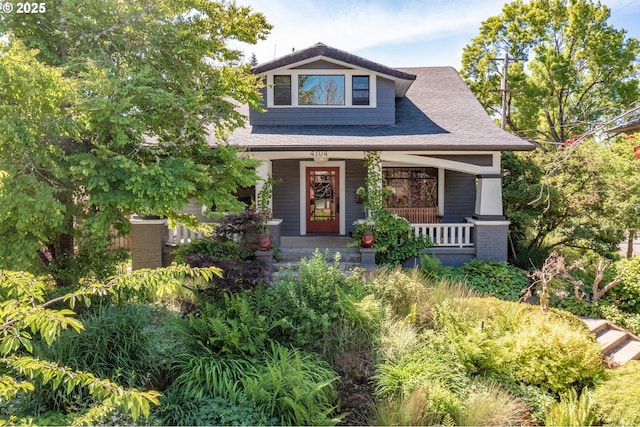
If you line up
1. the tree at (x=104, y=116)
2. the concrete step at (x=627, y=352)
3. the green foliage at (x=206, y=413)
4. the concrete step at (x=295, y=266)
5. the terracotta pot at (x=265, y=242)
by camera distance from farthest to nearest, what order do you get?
the concrete step at (x=295, y=266)
the terracotta pot at (x=265, y=242)
the concrete step at (x=627, y=352)
the tree at (x=104, y=116)
the green foliage at (x=206, y=413)

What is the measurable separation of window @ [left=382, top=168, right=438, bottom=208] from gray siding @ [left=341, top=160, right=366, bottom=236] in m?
0.87

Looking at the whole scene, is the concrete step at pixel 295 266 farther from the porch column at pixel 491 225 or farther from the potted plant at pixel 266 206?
the porch column at pixel 491 225

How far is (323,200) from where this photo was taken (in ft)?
39.3

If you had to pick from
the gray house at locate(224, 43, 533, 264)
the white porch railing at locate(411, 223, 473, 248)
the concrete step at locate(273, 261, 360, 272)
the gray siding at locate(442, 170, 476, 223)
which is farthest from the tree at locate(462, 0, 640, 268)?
the concrete step at locate(273, 261, 360, 272)

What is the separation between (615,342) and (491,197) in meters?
4.27

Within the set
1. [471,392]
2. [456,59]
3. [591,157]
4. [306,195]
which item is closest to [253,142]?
[306,195]

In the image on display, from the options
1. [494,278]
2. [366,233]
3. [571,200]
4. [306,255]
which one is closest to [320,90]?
[366,233]

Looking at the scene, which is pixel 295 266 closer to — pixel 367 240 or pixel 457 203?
pixel 367 240

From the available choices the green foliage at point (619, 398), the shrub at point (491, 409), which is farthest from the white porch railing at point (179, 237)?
the green foliage at point (619, 398)

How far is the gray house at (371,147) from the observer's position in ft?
32.2

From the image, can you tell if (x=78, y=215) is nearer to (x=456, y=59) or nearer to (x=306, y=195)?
(x=306, y=195)

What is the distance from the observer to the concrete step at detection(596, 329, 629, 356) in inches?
252

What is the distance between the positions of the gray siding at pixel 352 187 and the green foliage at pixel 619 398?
24.8 feet

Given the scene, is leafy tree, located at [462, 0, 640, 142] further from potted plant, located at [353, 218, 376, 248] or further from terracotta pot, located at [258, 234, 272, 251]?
terracotta pot, located at [258, 234, 272, 251]
